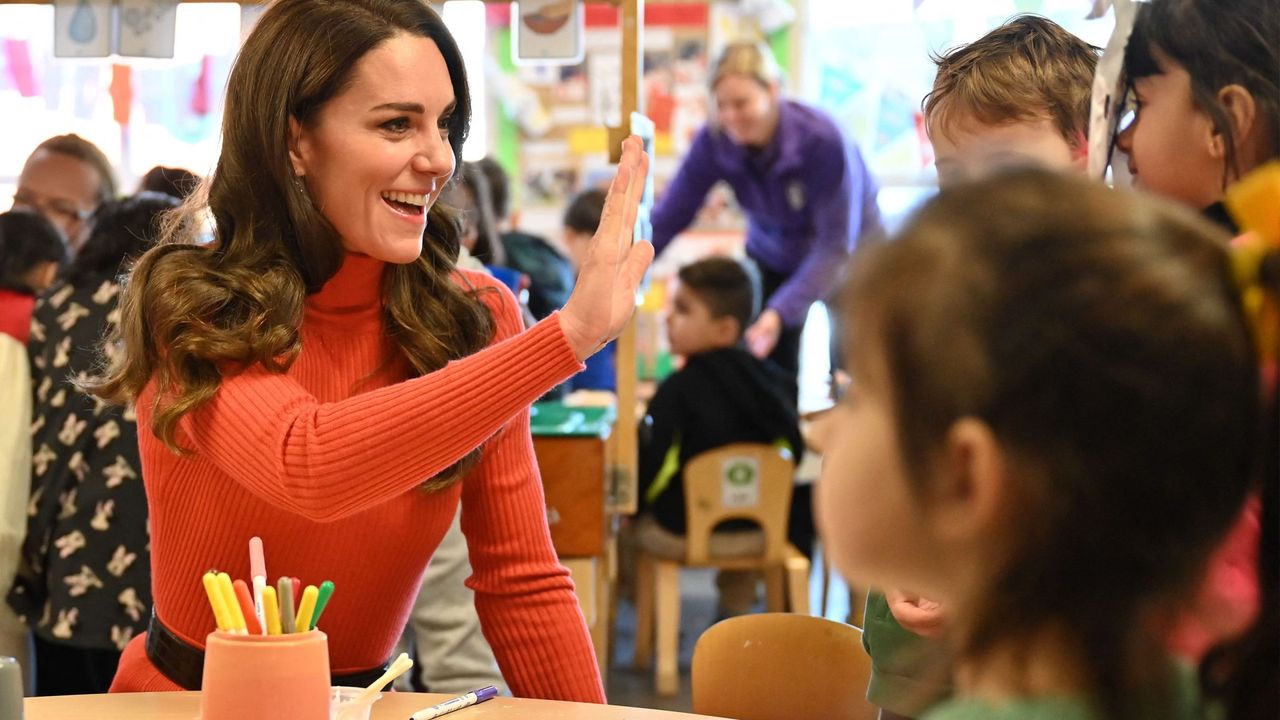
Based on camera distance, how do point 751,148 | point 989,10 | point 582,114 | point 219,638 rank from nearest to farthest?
point 219,638 < point 751,148 < point 989,10 < point 582,114

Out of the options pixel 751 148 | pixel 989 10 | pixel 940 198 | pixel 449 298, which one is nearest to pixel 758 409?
pixel 751 148

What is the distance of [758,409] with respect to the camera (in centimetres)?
385

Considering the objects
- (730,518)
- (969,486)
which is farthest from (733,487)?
(969,486)

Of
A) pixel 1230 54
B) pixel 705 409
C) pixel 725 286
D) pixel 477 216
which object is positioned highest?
pixel 1230 54

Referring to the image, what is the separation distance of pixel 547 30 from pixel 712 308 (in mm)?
1344

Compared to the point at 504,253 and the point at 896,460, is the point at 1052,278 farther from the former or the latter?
the point at 504,253

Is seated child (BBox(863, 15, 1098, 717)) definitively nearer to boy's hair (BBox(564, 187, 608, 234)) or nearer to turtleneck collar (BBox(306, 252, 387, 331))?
turtleneck collar (BBox(306, 252, 387, 331))

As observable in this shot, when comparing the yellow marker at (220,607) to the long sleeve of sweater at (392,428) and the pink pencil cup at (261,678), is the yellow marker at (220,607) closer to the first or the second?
the pink pencil cup at (261,678)

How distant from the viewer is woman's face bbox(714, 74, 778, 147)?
404cm

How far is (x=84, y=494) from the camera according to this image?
2.35 metres

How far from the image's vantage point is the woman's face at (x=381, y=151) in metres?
1.45

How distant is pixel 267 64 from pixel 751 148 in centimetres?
288

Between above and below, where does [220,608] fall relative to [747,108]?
below

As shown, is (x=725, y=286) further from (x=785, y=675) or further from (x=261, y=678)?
(x=261, y=678)
